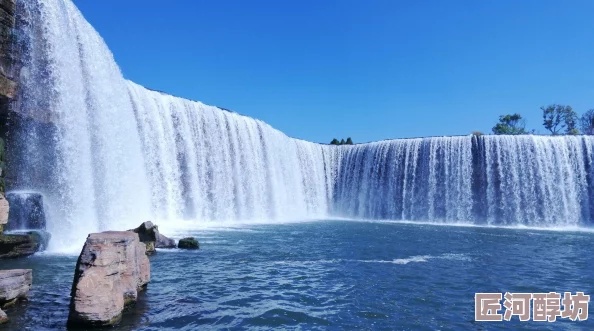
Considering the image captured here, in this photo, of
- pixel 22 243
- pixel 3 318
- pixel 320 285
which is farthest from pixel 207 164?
pixel 3 318

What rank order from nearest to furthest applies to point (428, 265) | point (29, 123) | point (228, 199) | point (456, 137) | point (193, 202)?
point (428, 265), point (29, 123), point (193, 202), point (228, 199), point (456, 137)

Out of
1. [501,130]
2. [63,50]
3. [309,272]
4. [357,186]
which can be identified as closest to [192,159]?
[63,50]

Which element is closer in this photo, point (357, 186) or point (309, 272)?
point (309, 272)

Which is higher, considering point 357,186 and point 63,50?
point 63,50

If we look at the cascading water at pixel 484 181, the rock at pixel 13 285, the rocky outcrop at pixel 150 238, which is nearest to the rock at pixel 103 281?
the rock at pixel 13 285

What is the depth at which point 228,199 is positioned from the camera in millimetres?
26453

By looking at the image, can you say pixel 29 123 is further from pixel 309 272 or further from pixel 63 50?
pixel 309 272

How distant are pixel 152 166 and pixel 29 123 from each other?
8560 millimetres

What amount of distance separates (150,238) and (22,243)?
313 centimetres

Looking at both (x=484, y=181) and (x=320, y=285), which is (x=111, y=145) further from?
(x=484, y=181)

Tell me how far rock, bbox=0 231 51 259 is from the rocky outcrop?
7.95ft

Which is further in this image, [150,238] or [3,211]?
[150,238]

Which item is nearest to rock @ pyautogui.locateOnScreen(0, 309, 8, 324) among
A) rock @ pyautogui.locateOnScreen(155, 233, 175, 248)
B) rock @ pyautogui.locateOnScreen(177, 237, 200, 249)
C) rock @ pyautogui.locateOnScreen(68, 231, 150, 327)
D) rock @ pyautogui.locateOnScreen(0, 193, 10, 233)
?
rock @ pyautogui.locateOnScreen(68, 231, 150, 327)

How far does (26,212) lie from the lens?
12.0 meters
